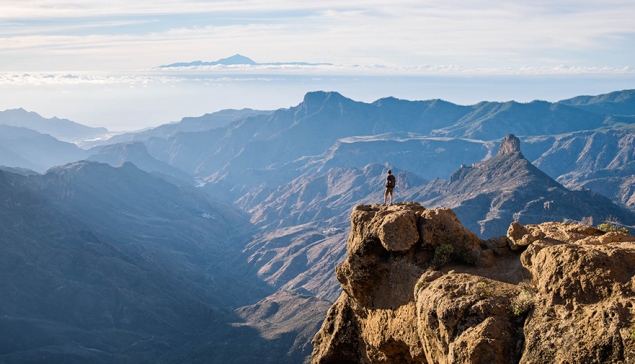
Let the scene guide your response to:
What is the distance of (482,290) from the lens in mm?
19031

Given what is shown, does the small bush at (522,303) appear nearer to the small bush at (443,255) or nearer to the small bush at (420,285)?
the small bush at (420,285)

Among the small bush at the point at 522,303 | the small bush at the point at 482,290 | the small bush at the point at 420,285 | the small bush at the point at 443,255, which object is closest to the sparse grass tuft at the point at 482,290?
the small bush at the point at 482,290

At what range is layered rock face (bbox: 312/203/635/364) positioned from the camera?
1614cm

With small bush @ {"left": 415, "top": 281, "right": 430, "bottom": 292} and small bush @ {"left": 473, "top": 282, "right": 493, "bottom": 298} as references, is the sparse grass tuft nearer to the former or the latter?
small bush @ {"left": 473, "top": 282, "right": 493, "bottom": 298}

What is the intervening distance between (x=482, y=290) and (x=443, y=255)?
471 cm

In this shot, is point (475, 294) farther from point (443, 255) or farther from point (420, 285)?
point (443, 255)

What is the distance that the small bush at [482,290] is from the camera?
1886 centimetres

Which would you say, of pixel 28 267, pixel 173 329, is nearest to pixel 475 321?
pixel 173 329

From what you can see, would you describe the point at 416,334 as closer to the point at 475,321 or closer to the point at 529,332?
the point at 475,321

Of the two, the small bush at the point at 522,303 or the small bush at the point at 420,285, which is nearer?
the small bush at the point at 522,303

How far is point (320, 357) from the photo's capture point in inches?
1139

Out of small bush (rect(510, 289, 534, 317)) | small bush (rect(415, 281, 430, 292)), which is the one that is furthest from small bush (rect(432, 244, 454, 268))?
small bush (rect(510, 289, 534, 317))

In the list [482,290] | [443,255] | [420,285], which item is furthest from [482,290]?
[443,255]

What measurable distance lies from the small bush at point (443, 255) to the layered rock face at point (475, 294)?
0.04 meters
